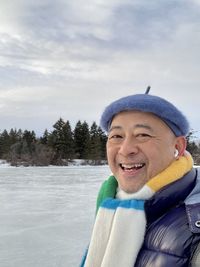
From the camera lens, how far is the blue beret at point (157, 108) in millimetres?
1402

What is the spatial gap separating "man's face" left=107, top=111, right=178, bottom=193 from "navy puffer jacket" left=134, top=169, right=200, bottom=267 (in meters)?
0.13

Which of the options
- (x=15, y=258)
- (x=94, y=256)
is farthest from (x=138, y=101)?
(x=15, y=258)

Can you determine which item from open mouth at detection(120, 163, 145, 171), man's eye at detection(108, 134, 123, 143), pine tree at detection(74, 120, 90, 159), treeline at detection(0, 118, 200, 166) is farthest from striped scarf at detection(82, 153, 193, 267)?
pine tree at detection(74, 120, 90, 159)

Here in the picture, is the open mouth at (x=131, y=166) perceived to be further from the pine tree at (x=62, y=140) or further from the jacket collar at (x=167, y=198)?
the pine tree at (x=62, y=140)

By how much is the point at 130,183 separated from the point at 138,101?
11.8 inches

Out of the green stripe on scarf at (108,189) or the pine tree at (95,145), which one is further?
the pine tree at (95,145)

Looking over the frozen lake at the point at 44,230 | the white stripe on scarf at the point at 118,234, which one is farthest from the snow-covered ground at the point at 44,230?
the white stripe on scarf at the point at 118,234

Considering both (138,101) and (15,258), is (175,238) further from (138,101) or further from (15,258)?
(15,258)

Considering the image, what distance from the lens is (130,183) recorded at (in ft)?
4.77

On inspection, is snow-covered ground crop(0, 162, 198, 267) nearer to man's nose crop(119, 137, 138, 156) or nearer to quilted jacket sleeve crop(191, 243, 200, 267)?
man's nose crop(119, 137, 138, 156)

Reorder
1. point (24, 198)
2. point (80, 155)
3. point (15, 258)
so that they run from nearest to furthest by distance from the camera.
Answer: point (15, 258) < point (24, 198) < point (80, 155)

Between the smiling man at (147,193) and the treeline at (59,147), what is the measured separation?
129 feet

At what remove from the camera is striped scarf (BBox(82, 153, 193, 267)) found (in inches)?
50.2

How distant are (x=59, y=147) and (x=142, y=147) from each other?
137 ft
